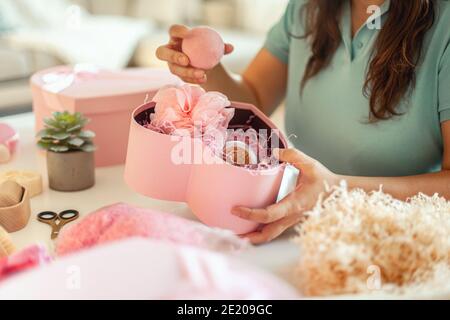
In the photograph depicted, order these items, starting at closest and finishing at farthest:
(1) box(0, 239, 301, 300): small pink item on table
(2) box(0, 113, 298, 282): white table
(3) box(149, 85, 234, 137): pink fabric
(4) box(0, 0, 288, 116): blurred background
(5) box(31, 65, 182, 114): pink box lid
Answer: (1) box(0, 239, 301, 300): small pink item on table < (2) box(0, 113, 298, 282): white table < (3) box(149, 85, 234, 137): pink fabric < (5) box(31, 65, 182, 114): pink box lid < (4) box(0, 0, 288, 116): blurred background

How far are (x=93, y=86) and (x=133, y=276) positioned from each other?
2.17 ft

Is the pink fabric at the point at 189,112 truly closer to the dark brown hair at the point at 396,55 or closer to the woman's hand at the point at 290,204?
the woman's hand at the point at 290,204

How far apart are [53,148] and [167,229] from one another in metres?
0.42

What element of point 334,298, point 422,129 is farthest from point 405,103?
point 334,298

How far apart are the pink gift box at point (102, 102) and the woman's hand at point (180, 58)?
142mm

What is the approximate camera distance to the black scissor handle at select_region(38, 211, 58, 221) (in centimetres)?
85

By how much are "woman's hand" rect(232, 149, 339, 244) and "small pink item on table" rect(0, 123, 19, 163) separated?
496 mm

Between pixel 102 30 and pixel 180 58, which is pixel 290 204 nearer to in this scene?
pixel 180 58

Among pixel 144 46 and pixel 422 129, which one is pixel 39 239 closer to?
pixel 422 129

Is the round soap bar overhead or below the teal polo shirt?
overhead

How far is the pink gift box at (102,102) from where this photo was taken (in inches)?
42.0

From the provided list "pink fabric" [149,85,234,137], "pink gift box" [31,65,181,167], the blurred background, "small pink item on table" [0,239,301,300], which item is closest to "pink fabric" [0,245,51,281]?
"small pink item on table" [0,239,301,300]

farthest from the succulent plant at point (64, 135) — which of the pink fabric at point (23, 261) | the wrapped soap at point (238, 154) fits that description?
the pink fabric at point (23, 261)

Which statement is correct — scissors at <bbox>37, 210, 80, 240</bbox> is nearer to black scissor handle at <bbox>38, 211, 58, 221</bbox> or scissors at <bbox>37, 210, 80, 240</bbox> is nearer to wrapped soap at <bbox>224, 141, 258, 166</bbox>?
black scissor handle at <bbox>38, 211, 58, 221</bbox>
